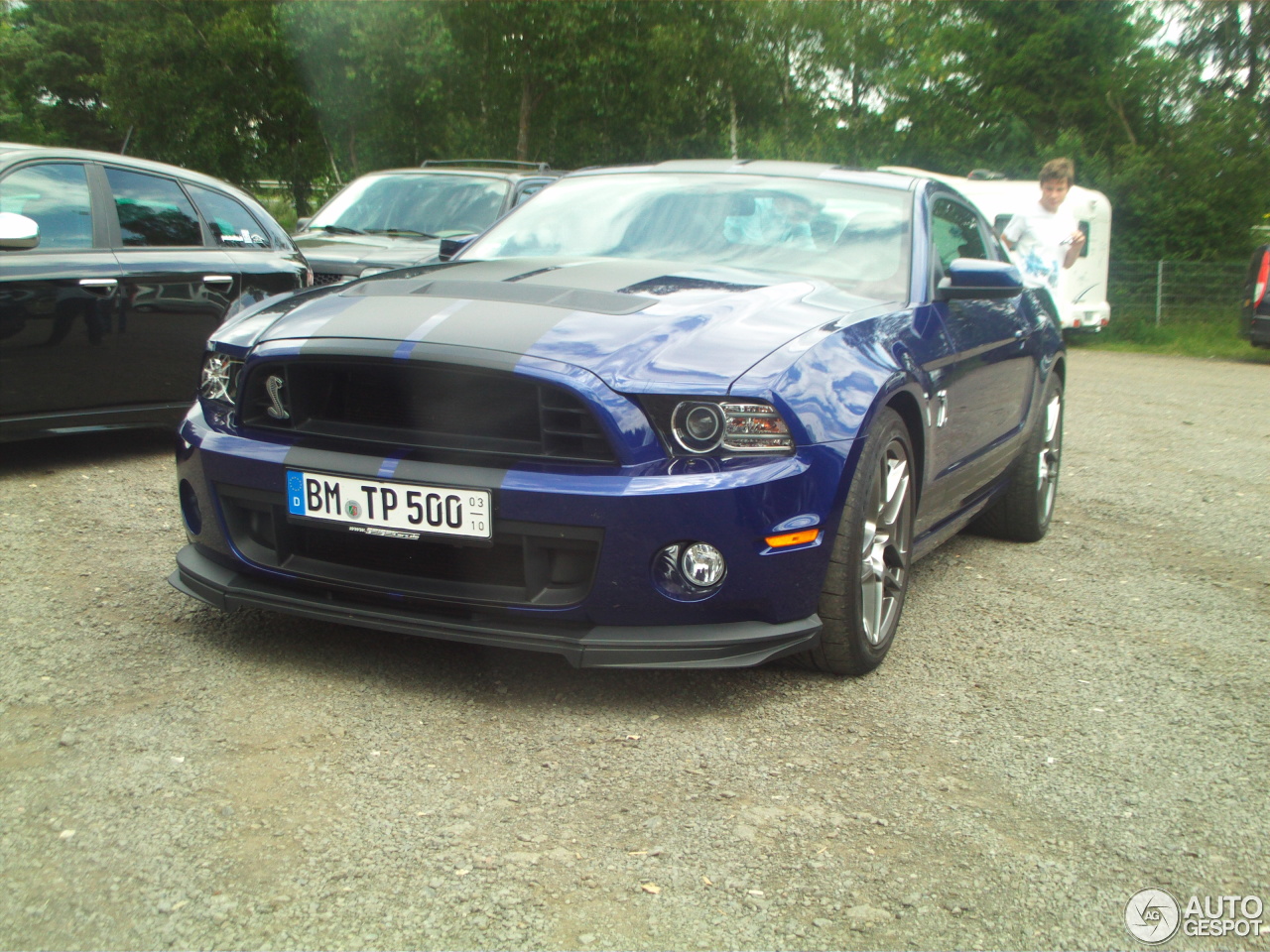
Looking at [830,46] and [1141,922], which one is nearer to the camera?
[1141,922]

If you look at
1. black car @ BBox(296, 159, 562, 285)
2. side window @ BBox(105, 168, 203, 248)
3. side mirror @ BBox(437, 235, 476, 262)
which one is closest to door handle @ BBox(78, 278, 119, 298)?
side window @ BBox(105, 168, 203, 248)

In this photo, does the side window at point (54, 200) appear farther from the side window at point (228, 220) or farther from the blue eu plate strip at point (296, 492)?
the blue eu plate strip at point (296, 492)

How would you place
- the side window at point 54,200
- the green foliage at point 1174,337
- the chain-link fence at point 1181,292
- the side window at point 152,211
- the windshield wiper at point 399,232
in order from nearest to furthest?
the side window at point 54,200 < the side window at point 152,211 < the windshield wiper at point 399,232 < the green foliage at point 1174,337 < the chain-link fence at point 1181,292

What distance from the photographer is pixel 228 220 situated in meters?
6.87

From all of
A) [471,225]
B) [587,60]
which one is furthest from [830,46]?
[471,225]

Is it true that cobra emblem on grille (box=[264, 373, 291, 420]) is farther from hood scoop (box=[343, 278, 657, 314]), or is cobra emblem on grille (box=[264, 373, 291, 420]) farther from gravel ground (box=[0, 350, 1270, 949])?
gravel ground (box=[0, 350, 1270, 949])

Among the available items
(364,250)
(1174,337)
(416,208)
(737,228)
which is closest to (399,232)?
(416,208)

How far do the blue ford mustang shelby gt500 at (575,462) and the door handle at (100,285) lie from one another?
244 cm

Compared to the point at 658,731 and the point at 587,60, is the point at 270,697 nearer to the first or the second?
the point at 658,731

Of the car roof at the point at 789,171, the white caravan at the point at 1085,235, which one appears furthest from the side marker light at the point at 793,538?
the white caravan at the point at 1085,235

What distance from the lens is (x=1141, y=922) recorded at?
2.31 m

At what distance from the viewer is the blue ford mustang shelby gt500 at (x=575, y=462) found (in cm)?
307

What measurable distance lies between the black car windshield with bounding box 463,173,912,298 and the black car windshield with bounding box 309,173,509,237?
206 inches

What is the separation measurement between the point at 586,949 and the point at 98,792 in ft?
3.70
